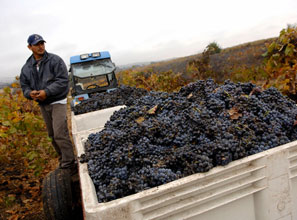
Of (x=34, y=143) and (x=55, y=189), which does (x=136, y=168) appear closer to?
(x=55, y=189)

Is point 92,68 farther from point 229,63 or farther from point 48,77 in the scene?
point 229,63

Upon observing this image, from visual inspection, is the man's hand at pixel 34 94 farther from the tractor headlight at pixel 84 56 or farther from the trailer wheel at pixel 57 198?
the tractor headlight at pixel 84 56

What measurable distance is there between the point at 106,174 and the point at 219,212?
2.07 feet

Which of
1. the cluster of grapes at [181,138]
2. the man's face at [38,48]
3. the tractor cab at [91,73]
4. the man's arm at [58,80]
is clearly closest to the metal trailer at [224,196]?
the cluster of grapes at [181,138]

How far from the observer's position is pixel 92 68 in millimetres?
5016

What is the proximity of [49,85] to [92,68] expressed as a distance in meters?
2.16

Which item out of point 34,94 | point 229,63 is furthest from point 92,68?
point 229,63

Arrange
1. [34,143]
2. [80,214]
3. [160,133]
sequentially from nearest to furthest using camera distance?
[160,133] → [80,214] → [34,143]

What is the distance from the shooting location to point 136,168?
1385 millimetres

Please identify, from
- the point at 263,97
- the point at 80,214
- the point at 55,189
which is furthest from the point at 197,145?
the point at 80,214

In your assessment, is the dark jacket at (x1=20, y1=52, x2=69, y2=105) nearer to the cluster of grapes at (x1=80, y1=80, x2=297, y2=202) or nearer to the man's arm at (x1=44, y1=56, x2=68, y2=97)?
the man's arm at (x1=44, y1=56, x2=68, y2=97)

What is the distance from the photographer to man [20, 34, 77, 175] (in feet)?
9.60

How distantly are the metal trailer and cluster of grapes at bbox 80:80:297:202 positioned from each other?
2.9 inches

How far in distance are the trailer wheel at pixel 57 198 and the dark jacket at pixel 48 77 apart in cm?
124
